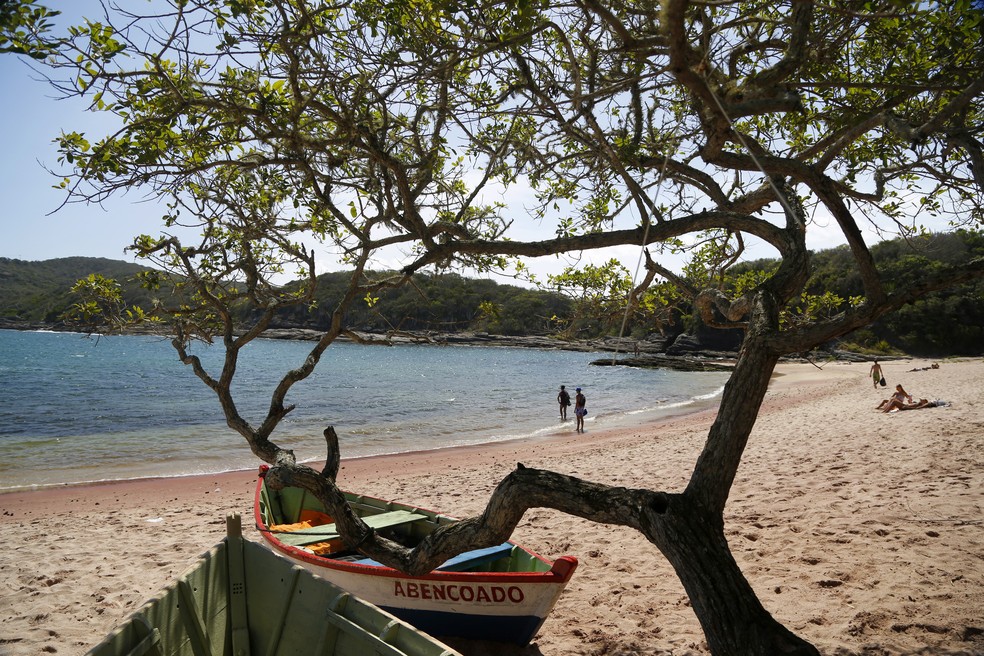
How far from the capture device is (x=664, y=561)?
6410mm

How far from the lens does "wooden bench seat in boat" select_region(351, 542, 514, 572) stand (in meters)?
5.07

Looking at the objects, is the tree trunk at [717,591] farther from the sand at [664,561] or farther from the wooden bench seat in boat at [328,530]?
the wooden bench seat in boat at [328,530]

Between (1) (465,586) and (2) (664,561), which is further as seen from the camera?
(2) (664,561)

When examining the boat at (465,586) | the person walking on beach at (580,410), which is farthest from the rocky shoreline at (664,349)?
the boat at (465,586)

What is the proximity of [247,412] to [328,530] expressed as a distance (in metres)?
21.7

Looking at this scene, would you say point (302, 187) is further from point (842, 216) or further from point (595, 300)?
point (842, 216)

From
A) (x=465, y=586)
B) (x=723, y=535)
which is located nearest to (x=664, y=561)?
(x=465, y=586)

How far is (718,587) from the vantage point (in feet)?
9.00

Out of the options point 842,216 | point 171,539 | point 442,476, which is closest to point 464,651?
point 842,216

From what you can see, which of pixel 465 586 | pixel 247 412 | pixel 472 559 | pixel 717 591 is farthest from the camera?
pixel 247 412

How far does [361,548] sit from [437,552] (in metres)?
0.82

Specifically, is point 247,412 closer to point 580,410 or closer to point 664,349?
point 580,410

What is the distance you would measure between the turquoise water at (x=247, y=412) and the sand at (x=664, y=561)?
301 centimetres

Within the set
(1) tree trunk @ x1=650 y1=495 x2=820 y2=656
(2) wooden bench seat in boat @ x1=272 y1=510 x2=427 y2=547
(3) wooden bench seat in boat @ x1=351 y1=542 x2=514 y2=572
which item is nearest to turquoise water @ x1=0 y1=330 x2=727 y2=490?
(2) wooden bench seat in boat @ x1=272 y1=510 x2=427 y2=547
